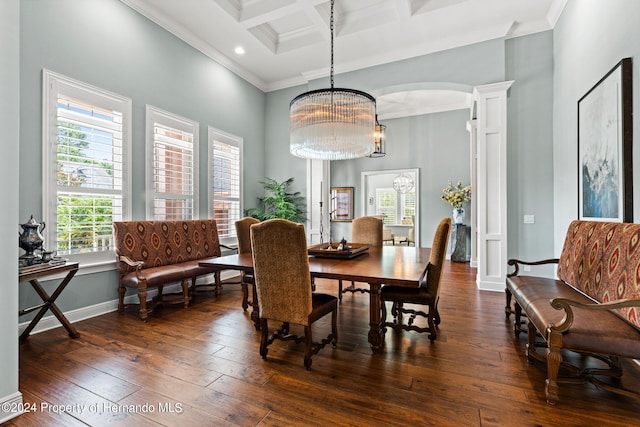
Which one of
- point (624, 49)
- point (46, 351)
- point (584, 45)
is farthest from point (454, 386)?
point (584, 45)

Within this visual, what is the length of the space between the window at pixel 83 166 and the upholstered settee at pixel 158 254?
0.23 m

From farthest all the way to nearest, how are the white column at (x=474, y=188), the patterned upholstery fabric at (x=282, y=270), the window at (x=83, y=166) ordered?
the white column at (x=474, y=188), the window at (x=83, y=166), the patterned upholstery fabric at (x=282, y=270)

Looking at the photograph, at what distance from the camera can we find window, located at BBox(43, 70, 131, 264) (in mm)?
2979

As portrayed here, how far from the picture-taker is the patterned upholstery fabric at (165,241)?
3490 mm

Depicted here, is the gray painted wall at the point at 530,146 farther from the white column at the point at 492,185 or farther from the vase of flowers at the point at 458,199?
the vase of flowers at the point at 458,199

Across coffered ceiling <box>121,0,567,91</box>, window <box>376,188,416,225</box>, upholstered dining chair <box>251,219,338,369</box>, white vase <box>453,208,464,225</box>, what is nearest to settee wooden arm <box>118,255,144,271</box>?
upholstered dining chair <box>251,219,338,369</box>

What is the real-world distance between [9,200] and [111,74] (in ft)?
8.07

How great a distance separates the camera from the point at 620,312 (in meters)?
1.92

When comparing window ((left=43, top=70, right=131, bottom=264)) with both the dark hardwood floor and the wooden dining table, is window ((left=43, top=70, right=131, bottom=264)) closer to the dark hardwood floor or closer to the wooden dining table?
the dark hardwood floor

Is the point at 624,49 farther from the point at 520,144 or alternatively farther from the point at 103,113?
the point at 103,113

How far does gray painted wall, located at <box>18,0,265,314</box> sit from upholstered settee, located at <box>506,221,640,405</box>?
3.25m

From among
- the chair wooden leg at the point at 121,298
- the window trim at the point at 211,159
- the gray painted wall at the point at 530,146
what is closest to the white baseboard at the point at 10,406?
the chair wooden leg at the point at 121,298

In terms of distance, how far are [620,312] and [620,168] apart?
4.11 feet

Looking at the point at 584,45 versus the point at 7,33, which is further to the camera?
the point at 584,45
